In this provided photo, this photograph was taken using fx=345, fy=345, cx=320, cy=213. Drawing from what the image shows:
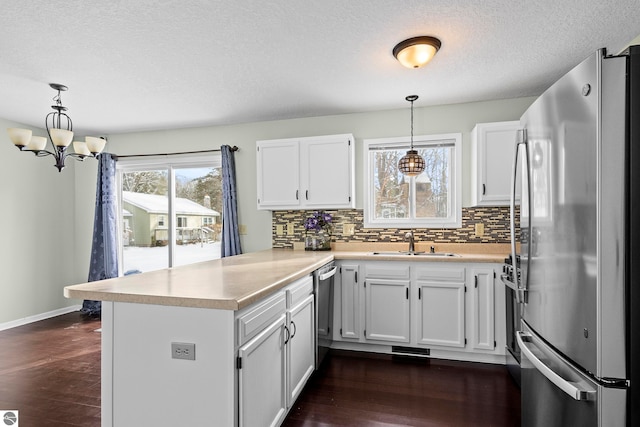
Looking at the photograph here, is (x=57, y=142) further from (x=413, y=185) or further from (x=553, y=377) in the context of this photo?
(x=553, y=377)

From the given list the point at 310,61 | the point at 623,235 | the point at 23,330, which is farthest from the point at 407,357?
→ the point at 23,330

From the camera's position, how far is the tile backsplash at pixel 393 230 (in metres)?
3.49

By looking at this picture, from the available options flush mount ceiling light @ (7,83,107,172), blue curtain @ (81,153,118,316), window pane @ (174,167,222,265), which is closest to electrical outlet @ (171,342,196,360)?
flush mount ceiling light @ (7,83,107,172)

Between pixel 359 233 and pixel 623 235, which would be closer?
pixel 623 235

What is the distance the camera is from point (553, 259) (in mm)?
1386

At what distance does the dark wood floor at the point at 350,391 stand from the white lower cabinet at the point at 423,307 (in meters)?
0.16

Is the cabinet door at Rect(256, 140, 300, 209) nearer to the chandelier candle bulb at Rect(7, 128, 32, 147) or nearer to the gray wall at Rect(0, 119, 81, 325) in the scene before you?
the chandelier candle bulb at Rect(7, 128, 32, 147)

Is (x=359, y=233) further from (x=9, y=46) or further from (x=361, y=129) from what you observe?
(x=9, y=46)

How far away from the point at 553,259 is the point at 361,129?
2762mm

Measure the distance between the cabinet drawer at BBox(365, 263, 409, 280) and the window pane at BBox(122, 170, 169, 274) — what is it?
2.86m

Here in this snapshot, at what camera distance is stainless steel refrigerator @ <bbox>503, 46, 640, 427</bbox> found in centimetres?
110

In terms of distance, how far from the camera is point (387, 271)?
10.3 feet

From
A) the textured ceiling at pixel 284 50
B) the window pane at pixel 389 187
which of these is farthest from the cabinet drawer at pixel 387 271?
the textured ceiling at pixel 284 50

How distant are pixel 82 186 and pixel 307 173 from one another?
3396 millimetres
